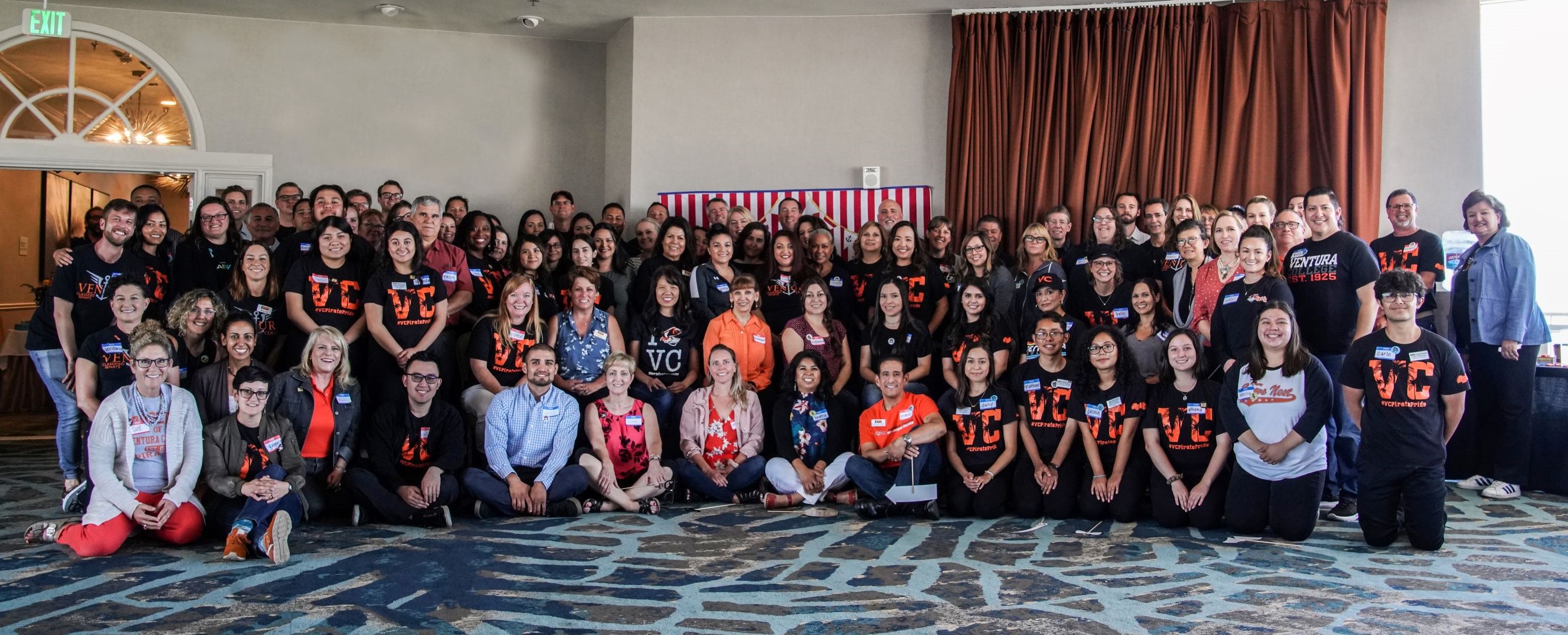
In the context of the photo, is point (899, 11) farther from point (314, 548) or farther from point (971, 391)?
point (314, 548)

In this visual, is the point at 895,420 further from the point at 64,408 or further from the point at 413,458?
the point at 64,408

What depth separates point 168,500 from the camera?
4059 millimetres

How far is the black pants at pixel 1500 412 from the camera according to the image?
17.2ft

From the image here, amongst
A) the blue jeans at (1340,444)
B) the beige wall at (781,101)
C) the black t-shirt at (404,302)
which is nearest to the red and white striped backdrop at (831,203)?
the beige wall at (781,101)

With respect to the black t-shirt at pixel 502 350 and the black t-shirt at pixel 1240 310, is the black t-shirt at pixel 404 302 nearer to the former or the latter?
the black t-shirt at pixel 502 350

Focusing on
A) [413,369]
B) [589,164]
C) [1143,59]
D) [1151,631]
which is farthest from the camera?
[589,164]

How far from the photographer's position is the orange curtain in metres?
6.74

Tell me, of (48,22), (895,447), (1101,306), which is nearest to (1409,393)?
(1101,306)

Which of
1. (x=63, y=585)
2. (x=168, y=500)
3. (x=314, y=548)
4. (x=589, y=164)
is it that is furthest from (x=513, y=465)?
(x=589, y=164)

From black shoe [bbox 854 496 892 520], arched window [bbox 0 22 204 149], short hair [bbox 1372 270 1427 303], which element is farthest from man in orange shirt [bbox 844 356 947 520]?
arched window [bbox 0 22 204 149]

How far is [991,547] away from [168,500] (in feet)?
10.2

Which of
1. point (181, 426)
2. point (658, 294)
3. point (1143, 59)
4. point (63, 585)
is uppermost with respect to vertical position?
point (1143, 59)

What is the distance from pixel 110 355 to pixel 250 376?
90 centimetres

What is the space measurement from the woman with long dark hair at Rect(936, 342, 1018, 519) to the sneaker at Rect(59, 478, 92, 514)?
3.80m
